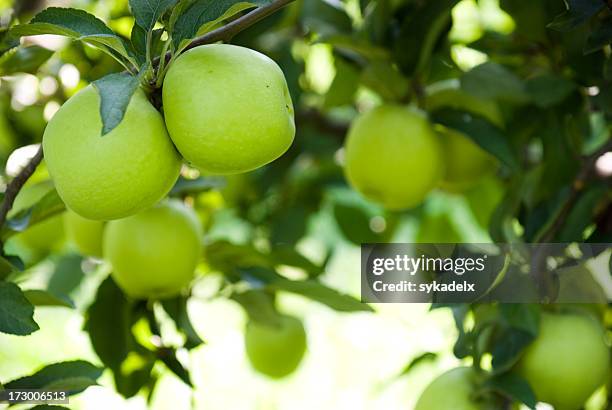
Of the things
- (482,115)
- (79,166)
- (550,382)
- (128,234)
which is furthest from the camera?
(482,115)

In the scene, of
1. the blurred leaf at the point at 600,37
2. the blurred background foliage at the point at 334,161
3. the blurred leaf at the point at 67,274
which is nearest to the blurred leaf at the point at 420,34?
the blurred background foliage at the point at 334,161

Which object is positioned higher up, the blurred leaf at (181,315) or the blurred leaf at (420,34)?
the blurred leaf at (420,34)

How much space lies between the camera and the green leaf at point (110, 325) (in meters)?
1.00

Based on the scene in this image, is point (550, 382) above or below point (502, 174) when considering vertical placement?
above

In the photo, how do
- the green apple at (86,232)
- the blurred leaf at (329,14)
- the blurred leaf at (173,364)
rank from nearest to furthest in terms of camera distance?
the blurred leaf at (173,364)
the green apple at (86,232)
the blurred leaf at (329,14)

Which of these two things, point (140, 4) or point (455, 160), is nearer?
point (140, 4)

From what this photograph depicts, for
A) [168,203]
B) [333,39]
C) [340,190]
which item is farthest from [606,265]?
[340,190]

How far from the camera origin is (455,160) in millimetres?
1145

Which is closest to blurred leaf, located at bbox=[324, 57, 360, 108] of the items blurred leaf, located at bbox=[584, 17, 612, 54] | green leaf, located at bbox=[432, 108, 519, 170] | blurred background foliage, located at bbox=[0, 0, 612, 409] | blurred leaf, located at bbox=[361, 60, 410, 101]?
blurred background foliage, located at bbox=[0, 0, 612, 409]

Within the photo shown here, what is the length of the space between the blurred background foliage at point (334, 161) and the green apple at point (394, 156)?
4 cm

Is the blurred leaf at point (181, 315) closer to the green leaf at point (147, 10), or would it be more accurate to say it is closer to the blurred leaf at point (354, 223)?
the green leaf at point (147, 10)

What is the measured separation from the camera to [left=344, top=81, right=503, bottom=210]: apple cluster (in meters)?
1.04

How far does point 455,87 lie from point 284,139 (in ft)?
1.91

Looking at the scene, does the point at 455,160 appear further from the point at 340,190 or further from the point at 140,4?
the point at 140,4
